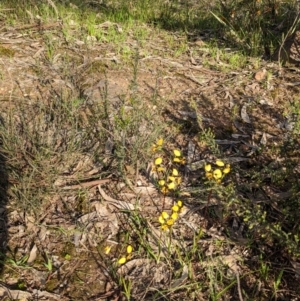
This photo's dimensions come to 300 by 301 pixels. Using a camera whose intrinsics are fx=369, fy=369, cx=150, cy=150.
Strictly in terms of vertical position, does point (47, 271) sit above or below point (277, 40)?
below

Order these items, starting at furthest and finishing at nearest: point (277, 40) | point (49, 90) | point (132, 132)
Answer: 1. point (277, 40)
2. point (49, 90)
3. point (132, 132)

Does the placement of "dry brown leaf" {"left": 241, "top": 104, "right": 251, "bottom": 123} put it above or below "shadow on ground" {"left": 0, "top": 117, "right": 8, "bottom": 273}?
above

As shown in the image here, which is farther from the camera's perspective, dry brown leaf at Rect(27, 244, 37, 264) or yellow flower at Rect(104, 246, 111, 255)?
dry brown leaf at Rect(27, 244, 37, 264)

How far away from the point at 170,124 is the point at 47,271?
1726 mm

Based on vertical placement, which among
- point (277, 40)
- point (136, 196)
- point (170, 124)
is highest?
point (277, 40)

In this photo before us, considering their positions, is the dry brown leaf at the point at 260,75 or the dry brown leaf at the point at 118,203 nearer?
the dry brown leaf at the point at 118,203

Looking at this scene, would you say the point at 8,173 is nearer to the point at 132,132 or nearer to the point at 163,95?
the point at 132,132

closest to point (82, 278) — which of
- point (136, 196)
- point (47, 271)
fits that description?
point (47, 271)

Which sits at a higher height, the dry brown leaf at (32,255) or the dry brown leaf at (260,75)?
the dry brown leaf at (260,75)

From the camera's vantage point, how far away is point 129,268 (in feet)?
7.78

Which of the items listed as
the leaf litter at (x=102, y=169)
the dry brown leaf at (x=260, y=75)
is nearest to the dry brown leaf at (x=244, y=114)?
→ the leaf litter at (x=102, y=169)

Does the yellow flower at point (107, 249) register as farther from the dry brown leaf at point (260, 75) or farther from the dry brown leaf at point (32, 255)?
the dry brown leaf at point (260, 75)

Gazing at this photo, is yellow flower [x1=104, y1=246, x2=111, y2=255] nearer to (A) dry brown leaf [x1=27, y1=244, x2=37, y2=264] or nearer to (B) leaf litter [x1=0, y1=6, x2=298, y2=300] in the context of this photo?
(B) leaf litter [x1=0, y1=6, x2=298, y2=300]

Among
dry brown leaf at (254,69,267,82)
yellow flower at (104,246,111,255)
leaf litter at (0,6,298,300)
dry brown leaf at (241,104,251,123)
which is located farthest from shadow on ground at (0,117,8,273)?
dry brown leaf at (254,69,267,82)
